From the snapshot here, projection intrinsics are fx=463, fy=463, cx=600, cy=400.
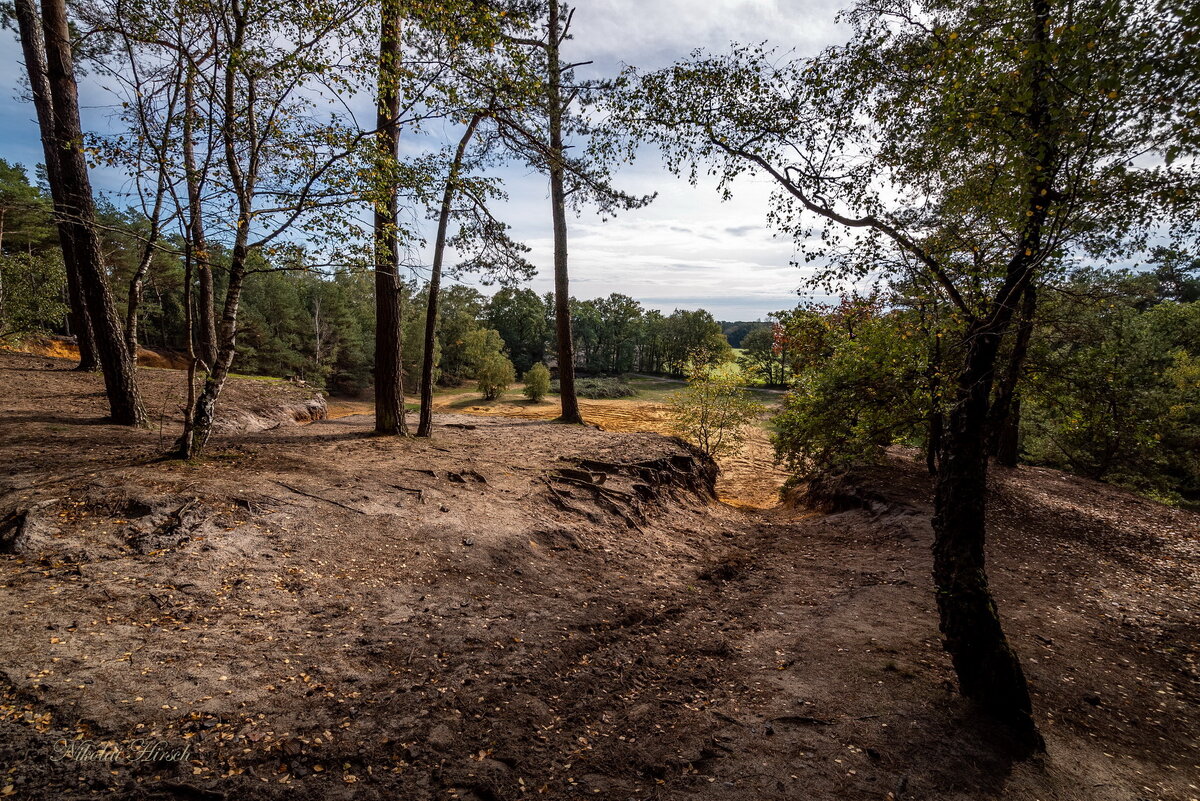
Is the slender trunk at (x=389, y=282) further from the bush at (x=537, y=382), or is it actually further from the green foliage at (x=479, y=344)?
the green foliage at (x=479, y=344)

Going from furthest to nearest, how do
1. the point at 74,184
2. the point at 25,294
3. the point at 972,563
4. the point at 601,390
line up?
the point at 601,390 < the point at 25,294 < the point at 74,184 < the point at 972,563

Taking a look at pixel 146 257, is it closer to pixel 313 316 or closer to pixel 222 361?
pixel 222 361

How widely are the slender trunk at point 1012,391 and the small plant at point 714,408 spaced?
5997mm

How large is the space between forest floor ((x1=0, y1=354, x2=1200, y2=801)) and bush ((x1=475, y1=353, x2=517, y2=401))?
26423 millimetres

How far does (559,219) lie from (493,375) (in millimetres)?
21507

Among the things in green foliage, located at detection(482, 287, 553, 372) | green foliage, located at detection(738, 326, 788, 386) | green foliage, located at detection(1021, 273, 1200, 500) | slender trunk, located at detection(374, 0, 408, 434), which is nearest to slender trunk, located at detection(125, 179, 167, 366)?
slender trunk, located at detection(374, 0, 408, 434)

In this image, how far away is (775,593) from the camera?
22.4ft

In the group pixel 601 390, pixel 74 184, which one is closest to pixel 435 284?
pixel 74 184

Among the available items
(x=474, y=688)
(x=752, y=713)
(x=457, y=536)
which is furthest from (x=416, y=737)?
(x=457, y=536)

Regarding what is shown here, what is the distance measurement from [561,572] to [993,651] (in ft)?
15.2

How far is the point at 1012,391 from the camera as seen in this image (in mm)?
8602

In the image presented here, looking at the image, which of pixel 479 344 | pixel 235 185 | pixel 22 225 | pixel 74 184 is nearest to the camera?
pixel 235 185

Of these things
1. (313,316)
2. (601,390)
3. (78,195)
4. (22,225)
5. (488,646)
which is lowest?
(488,646)

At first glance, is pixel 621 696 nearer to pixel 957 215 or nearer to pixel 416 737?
pixel 416 737
